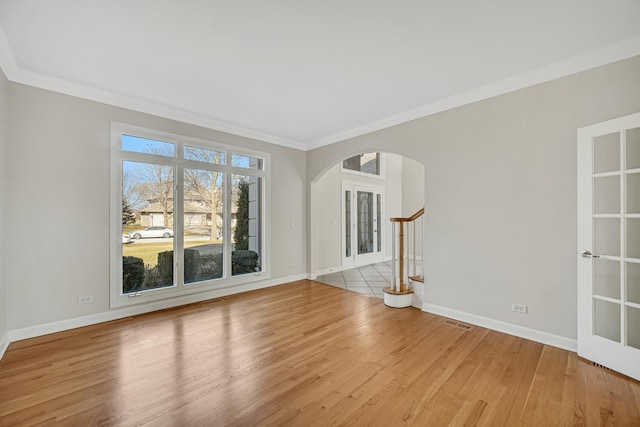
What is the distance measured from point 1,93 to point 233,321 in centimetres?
336

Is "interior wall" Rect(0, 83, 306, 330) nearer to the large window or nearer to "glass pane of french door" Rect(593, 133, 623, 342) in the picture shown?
the large window

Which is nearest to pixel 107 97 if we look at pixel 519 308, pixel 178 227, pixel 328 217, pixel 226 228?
pixel 178 227

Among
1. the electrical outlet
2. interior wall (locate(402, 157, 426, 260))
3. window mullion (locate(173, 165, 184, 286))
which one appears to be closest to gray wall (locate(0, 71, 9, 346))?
window mullion (locate(173, 165, 184, 286))

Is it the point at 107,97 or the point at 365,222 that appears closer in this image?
the point at 107,97

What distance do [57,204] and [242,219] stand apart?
2.40 m

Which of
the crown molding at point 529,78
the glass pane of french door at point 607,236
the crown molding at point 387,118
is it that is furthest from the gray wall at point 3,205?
the glass pane of french door at point 607,236

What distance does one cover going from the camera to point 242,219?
4.88 m

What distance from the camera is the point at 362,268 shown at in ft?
22.3

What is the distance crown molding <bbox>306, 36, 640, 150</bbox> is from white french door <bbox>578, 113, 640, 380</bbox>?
0.68 m

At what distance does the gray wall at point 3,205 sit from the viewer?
270 centimetres

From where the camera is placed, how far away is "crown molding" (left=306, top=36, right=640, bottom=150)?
96.1 inches

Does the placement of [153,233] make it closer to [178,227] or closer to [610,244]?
[178,227]

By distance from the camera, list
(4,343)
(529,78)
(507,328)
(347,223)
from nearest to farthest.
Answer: (4,343) < (529,78) < (507,328) < (347,223)

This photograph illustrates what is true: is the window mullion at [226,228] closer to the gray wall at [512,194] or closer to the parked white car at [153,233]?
the parked white car at [153,233]
